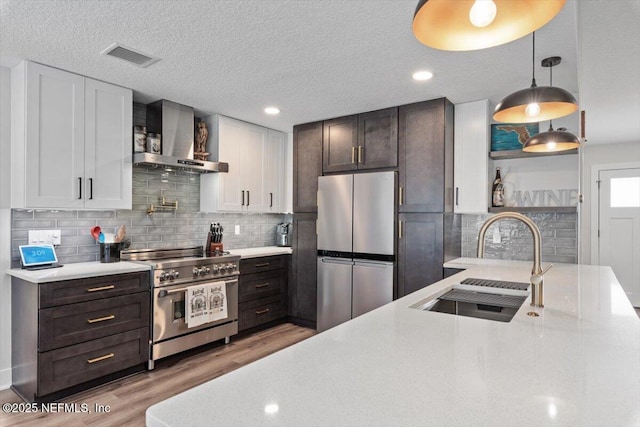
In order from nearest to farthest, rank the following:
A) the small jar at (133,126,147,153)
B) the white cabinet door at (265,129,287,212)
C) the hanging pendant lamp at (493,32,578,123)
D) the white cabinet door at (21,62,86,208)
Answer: the hanging pendant lamp at (493,32,578,123), the white cabinet door at (21,62,86,208), the small jar at (133,126,147,153), the white cabinet door at (265,129,287,212)

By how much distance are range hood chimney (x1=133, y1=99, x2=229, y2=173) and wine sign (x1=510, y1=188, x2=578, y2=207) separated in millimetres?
3030

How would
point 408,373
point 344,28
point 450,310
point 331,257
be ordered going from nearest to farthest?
point 408,373 → point 450,310 → point 344,28 → point 331,257

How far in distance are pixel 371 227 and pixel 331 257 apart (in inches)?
23.8

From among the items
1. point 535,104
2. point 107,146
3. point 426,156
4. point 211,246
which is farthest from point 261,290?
point 535,104

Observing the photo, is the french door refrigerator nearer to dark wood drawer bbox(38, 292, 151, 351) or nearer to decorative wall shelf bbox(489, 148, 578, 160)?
decorative wall shelf bbox(489, 148, 578, 160)

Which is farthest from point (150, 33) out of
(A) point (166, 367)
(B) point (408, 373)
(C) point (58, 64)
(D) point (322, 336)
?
(A) point (166, 367)

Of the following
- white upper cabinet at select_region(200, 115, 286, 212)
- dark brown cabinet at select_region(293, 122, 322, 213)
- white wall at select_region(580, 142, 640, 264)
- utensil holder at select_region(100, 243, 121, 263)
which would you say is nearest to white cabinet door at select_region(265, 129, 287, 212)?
white upper cabinet at select_region(200, 115, 286, 212)

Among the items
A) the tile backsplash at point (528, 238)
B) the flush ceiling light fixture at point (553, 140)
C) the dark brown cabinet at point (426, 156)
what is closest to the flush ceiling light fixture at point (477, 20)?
the flush ceiling light fixture at point (553, 140)

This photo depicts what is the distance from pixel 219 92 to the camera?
10.7 feet

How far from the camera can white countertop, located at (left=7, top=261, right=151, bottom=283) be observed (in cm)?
243

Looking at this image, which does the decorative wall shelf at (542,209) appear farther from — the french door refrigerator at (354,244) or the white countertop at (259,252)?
the white countertop at (259,252)

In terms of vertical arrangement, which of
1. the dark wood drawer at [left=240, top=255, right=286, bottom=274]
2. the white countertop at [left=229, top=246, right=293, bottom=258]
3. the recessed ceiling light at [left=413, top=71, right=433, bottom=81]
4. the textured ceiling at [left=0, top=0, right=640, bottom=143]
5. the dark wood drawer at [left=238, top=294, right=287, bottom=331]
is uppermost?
the textured ceiling at [left=0, top=0, right=640, bottom=143]

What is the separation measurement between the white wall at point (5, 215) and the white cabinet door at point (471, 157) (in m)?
3.70

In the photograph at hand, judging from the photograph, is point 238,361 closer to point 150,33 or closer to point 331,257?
point 331,257
